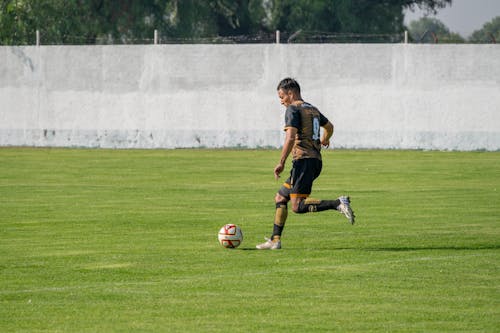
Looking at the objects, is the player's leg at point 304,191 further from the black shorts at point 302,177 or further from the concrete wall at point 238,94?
the concrete wall at point 238,94

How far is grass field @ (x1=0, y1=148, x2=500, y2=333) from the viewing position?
29.7 feet

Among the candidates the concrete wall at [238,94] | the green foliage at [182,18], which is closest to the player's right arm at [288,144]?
the concrete wall at [238,94]

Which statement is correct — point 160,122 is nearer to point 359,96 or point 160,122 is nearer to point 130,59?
point 130,59

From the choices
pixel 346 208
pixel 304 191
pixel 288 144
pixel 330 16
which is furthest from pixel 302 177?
pixel 330 16

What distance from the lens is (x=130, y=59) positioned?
3931 cm

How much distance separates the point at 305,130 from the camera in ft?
44.5

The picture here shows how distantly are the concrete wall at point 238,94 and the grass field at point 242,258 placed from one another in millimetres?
10748

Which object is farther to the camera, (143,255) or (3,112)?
(3,112)

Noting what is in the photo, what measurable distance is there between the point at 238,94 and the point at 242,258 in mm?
25523

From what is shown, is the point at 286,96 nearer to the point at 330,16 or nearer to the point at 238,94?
the point at 238,94

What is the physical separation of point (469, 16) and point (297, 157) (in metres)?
44.5

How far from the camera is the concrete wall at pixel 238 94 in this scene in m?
35.5

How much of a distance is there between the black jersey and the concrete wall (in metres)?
22.4

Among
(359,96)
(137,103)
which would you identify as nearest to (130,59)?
(137,103)
